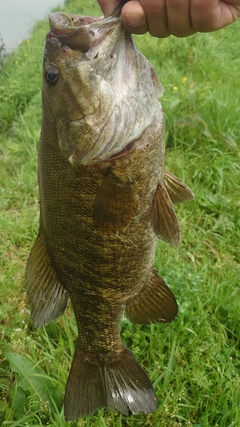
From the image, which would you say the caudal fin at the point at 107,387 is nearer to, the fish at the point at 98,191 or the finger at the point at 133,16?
the fish at the point at 98,191

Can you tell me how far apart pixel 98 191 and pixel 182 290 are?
1.46 meters

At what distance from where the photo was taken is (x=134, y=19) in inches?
56.3

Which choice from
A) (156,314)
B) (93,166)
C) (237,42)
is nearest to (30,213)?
(156,314)

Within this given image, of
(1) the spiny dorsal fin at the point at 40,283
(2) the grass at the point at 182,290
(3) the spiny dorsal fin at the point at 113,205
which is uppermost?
(3) the spiny dorsal fin at the point at 113,205

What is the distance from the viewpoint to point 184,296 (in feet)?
9.33

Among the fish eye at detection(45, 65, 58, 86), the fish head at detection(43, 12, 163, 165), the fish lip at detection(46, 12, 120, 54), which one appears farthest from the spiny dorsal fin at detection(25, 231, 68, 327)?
the fish lip at detection(46, 12, 120, 54)

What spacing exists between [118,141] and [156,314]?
0.84m

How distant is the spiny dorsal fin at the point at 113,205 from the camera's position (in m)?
1.58

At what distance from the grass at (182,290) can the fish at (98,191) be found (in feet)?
1.65

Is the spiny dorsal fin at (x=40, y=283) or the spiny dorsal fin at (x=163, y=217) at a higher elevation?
the spiny dorsal fin at (x=163, y=217)

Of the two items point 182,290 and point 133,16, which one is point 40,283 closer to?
point 133,16

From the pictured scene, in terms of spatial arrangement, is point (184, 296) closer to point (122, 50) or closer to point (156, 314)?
point (156, 314)

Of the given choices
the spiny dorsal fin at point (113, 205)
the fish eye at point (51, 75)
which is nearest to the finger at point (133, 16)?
the fish eye at point (51, 75)

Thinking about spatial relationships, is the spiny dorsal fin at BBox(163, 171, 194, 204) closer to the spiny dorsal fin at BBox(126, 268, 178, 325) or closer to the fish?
the fish
